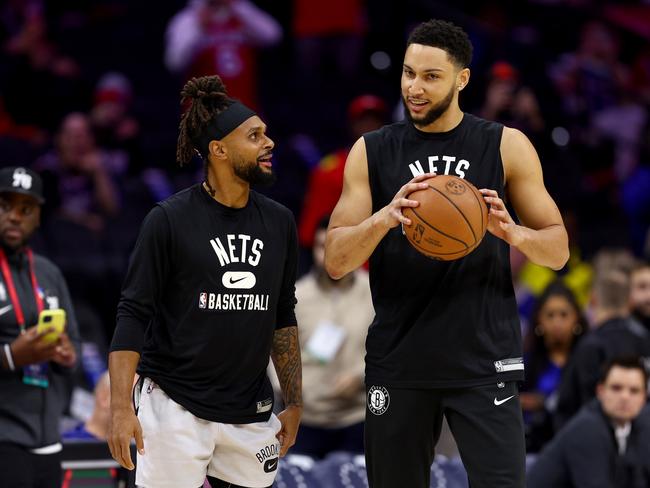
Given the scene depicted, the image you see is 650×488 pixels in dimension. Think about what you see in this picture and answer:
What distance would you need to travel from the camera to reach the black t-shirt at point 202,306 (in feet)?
15.6

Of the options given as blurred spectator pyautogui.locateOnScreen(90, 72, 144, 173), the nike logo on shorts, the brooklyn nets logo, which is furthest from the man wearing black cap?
blurred spectator pyautogui.locateOnScreen(90, 72, 144, 173)

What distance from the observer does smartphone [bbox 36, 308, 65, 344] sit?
Result: 5.68 m

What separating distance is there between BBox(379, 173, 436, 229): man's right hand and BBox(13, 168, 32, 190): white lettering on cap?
201 cm

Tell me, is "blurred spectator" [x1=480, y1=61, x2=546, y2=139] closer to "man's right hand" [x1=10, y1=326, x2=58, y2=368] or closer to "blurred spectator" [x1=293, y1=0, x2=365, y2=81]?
"blurred spectator" [x1=293, y1=0, x2=365, y2=81]

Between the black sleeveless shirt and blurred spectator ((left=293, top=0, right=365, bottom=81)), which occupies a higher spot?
blurred spectator ((left=293, top=0, right=365, bottom=81))

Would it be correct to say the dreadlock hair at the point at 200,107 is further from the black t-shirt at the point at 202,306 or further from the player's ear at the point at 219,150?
the black t-shirt at the point at 202,306

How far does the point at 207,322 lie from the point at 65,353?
1.33 m

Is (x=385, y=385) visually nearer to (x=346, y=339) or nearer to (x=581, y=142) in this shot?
(x=346, y=339)

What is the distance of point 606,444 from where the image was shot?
725cm

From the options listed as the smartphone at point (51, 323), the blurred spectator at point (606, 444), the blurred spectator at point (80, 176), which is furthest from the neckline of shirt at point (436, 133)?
the blurred spectator at point (80, 176)

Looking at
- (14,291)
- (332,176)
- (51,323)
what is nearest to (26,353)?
(51,323)

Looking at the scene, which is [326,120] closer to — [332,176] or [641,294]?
[332,176]

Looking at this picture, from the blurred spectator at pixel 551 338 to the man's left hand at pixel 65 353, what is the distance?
3.48m

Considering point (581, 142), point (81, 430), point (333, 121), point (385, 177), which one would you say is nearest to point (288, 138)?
point (333, 121)
